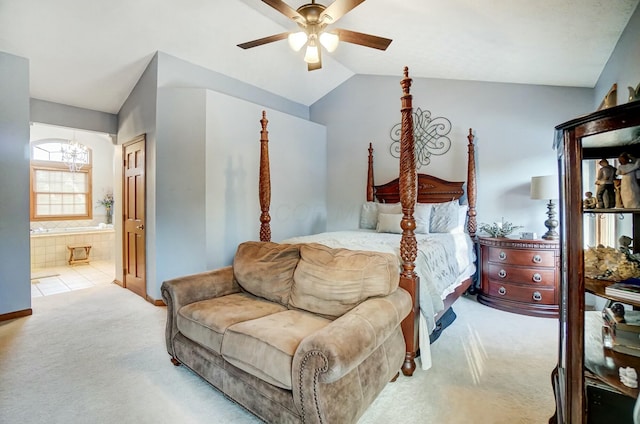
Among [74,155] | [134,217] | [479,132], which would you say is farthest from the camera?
[74,155]

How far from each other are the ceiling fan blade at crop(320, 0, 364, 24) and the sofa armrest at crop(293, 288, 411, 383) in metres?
2.04

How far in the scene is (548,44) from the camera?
2.78 m

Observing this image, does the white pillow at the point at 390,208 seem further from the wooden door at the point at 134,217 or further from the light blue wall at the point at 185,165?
the wooden door at the point at 134,217

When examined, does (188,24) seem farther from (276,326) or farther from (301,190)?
(276,326)

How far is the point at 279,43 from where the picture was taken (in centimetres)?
424

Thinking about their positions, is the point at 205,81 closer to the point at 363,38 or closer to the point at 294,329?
the point at 363,38

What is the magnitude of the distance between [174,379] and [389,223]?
2.89 m

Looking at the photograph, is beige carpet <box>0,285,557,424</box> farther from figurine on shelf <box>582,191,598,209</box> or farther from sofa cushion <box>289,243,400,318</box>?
figurine on shelf <box>582,191,598,209</box>

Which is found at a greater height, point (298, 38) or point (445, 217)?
point (298, 38)

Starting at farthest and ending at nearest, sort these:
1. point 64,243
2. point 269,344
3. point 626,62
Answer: point 64,243, point 626,62, point 269,344

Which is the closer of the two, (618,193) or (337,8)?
(618,193)

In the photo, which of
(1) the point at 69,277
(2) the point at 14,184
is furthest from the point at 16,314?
(1) the point at 69,277

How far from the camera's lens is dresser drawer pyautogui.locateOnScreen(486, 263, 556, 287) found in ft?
11.2

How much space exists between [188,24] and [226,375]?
Answer: 3.76 meters
